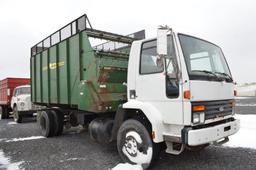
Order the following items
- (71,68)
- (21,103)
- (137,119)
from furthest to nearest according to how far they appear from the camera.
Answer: (21,103), (71,68), (137,119)

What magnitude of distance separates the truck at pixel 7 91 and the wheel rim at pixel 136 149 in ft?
39.1

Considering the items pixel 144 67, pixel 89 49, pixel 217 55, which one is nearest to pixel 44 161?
pixel 89 49

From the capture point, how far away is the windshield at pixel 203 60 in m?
3.55

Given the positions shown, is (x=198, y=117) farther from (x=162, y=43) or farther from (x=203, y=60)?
(x=162, y=43)

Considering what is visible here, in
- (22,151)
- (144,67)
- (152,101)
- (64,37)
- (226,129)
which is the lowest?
(22,151)

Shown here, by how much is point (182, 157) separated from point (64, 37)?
4.40 m

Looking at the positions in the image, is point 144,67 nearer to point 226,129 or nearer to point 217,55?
point 217,55

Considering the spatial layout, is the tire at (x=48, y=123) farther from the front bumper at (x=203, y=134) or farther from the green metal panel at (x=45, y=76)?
the front bumper at (x=203, y=134)

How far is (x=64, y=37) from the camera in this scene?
6156 millimetres

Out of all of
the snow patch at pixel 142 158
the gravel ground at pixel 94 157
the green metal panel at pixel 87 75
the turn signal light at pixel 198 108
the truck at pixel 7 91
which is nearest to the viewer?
the turn signal light at pixel 198 108

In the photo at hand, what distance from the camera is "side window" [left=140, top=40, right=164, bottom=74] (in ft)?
12.7

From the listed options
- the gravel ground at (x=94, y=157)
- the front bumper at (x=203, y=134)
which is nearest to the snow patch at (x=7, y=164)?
the gravel ground at (x=94, y=157)

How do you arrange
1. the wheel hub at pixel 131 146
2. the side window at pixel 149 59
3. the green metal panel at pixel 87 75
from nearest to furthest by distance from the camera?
the side window at pixel 149 59, the wheel hub at pixel 131 146, the green metal panel at pixel 87 75

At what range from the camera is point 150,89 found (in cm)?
387
